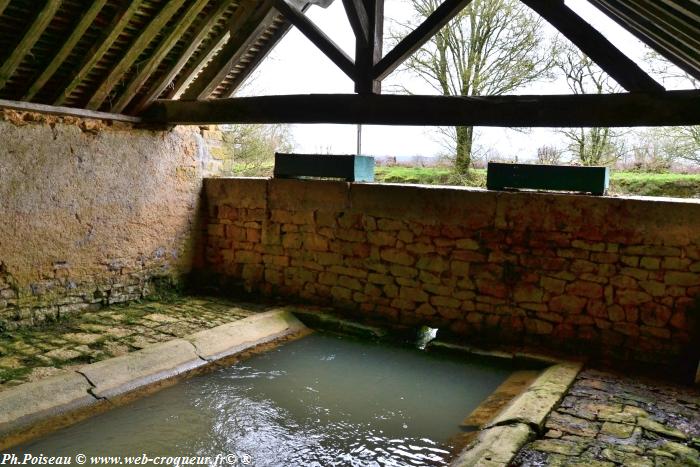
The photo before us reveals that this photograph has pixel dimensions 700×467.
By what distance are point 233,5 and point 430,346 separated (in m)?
4.55

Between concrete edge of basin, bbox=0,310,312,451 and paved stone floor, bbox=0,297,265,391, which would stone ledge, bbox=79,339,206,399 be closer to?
Result: concrete edge of basin, bbox=0,310,312,451

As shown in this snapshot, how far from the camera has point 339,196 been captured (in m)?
6.59

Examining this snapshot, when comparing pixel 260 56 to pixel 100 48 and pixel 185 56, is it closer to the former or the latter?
pixel 185 56

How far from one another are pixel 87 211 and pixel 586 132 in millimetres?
6510

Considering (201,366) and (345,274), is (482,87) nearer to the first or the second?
(345,274)

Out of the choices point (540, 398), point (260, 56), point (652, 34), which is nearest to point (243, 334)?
point (540, 398)

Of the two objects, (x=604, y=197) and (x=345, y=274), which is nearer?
(x=604, y=197)

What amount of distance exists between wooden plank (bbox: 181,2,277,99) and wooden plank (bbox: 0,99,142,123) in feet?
2.65

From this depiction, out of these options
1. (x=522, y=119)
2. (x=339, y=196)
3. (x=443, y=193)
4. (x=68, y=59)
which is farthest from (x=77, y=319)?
(x=522, y=119)

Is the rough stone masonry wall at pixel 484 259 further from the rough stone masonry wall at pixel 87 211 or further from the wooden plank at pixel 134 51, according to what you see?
→ the wooden plank at pixel 134 51

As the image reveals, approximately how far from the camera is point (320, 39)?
16.7 ft

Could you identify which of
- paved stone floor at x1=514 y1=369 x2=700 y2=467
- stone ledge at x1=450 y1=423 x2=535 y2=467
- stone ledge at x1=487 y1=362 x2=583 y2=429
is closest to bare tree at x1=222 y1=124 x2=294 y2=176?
stone ledge at x1=487 y1=362 x2=583 y2=429

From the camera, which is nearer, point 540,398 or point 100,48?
point 540,398

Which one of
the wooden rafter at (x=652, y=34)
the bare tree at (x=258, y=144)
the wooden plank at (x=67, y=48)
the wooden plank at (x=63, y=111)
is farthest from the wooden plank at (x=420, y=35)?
the bare tree at (x=258, y=144)
